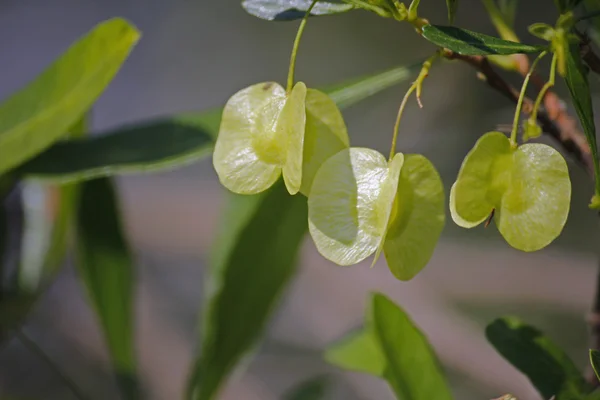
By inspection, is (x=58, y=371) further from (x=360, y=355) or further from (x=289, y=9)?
(x=289, y=9)

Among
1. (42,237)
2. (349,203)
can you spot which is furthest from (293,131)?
(42,237)

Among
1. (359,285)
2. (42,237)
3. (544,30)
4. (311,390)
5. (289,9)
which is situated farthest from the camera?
(359,285)

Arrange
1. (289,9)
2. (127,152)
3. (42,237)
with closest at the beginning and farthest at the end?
(289,9), (127,152), (42,237)

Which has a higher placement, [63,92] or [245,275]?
[63,92]

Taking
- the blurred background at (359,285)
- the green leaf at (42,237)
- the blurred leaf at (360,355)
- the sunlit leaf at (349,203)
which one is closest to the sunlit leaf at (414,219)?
the sunlit leaf at (349,203)

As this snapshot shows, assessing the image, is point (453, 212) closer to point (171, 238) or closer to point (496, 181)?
point (496, 181)

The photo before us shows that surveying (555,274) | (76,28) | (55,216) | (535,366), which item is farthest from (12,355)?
(76,28)
